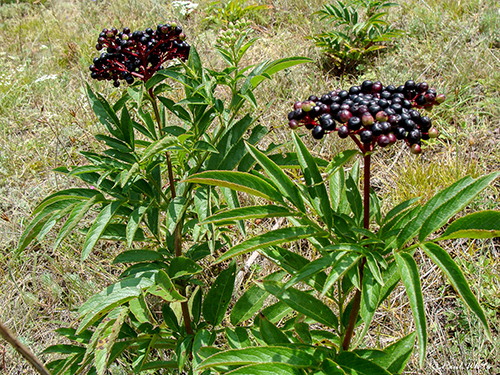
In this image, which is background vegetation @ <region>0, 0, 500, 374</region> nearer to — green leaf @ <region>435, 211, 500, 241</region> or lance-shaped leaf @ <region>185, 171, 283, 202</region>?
lance-shaped leaf @ <region>185, 171, 283, 202</region>

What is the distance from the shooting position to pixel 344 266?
3.58 feet

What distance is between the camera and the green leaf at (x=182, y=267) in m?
1.60

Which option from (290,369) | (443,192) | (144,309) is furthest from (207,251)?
(443,192)

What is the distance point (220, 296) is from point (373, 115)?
1046 millimetres

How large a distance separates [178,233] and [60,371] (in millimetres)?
763

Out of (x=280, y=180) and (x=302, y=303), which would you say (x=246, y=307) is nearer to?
(x=302, y=303)

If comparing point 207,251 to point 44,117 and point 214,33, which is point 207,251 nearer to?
point 44,117

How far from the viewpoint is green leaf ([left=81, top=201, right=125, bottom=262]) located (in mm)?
1416

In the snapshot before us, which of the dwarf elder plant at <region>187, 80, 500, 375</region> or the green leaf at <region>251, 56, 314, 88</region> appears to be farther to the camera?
the green leaf at <region>251, 56, 314, 88</region>

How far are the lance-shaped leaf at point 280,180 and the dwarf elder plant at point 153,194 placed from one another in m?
0.05

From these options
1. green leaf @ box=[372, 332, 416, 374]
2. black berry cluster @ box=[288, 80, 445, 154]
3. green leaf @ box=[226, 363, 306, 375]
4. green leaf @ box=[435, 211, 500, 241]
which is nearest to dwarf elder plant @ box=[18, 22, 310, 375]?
black berry cluster @ box=[288, 80, 445, 154]

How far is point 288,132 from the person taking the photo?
140 inches

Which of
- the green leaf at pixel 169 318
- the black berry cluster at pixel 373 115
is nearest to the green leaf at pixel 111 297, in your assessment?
the green leaf at pixel 169 318

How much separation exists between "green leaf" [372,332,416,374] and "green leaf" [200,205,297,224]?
636 millimetres
